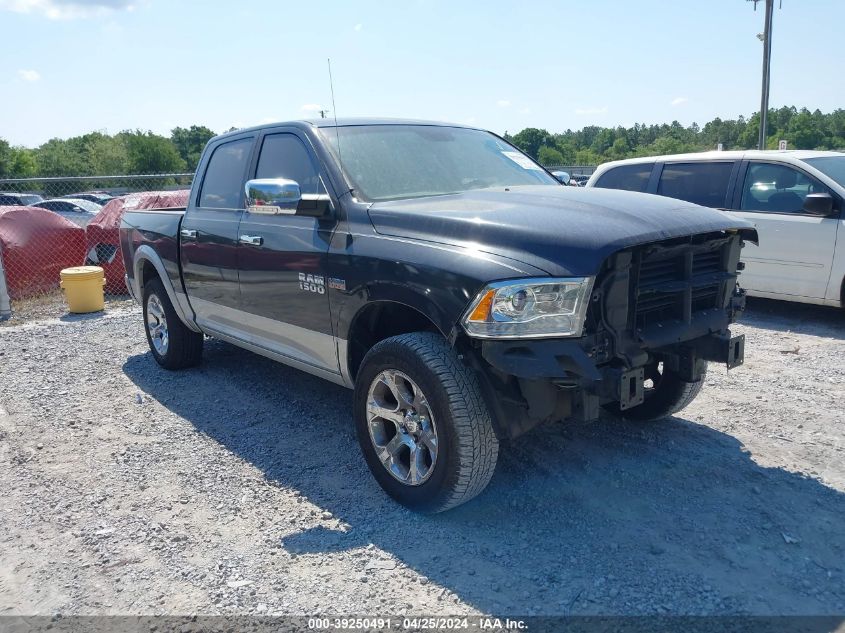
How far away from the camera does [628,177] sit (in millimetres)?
8219

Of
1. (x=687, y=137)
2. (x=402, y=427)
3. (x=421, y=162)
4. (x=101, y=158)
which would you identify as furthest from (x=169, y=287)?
(x=687, y=137)

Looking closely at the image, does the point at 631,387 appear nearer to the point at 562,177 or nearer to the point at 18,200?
the point at 562,177

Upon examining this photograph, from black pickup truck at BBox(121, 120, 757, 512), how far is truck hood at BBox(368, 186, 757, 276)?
1 cm

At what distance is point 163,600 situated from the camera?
115 inches

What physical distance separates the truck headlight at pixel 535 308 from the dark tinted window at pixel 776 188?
17.2 feet

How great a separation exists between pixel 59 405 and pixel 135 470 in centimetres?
167

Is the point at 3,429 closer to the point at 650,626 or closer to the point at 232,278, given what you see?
the point at 232,278

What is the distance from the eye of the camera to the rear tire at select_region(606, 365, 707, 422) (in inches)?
167

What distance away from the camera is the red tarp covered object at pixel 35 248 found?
400 inches

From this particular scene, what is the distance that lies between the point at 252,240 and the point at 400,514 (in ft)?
6.67

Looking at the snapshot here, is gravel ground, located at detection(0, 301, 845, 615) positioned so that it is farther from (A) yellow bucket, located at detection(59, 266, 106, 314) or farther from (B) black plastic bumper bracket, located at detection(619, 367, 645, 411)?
(A) yellow bucket, located at detection(59, 266, 106, 314)

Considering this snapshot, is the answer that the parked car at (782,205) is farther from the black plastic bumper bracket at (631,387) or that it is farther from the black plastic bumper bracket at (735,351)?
the black plastic bumper bracket at (631,387)

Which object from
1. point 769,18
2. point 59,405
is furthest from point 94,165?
point 59,405

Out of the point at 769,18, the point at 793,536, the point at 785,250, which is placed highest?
the point at 769,18
